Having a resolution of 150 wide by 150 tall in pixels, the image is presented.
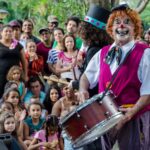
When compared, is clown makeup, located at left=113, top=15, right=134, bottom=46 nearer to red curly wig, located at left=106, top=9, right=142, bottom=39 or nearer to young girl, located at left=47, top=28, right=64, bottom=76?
red curly wig, located at left=106, top=9, right=142, bottom=39

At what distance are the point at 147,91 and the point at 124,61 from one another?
0.33m

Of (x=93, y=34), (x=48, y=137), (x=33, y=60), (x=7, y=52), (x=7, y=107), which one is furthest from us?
(x=33, y=60)

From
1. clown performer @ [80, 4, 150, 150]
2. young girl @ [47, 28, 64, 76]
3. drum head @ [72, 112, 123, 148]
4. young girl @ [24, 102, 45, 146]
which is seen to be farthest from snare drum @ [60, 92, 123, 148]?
young girl @ [47, 28, 64, 76]

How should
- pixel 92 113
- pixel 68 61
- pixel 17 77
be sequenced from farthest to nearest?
pixel 68 61
pixel 17 77
pixel 92 113

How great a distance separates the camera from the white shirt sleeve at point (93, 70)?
234 inches

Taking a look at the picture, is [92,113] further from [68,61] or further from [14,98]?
[68,61]

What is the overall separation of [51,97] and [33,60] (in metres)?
0.81

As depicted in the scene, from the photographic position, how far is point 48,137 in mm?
8555

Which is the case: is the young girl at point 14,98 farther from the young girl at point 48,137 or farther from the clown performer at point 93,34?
the clown performer at point 93,34

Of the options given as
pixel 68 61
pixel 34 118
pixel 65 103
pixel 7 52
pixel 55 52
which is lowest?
pixel 34 118

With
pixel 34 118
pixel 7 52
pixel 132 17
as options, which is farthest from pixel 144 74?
pixel 7 52

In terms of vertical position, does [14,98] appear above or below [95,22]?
below

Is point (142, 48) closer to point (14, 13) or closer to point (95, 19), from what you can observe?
point (95, 19)

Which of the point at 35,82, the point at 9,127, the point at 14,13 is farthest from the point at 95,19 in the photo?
the point at 14,13
